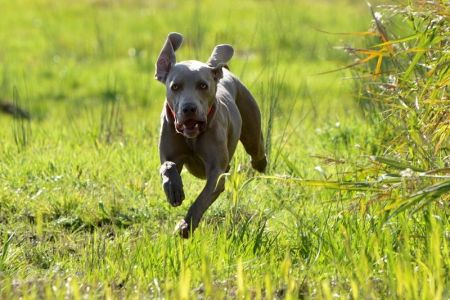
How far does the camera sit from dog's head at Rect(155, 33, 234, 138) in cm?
643

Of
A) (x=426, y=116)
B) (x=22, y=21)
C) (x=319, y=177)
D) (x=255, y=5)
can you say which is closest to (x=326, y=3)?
(x=255, y=5)

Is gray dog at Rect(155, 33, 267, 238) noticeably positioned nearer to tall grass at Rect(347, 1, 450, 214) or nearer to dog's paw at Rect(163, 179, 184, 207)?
dog's paw at Rect(163, 179, 184, 207)

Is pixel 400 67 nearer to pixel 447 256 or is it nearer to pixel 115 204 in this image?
pixel 115 204

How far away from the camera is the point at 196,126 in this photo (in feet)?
21.2

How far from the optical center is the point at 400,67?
761cm

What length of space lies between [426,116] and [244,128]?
6.09ft

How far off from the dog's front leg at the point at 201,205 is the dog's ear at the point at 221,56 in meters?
0.78

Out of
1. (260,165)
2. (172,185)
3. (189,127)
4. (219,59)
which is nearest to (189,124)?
(189,127)

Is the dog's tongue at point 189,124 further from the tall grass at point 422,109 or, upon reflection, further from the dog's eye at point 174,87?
the tall grass at point 422,109

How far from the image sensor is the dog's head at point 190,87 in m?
6.43

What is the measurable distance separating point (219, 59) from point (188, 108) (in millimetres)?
836

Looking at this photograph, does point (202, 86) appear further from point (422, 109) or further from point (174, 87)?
point (422, 109)

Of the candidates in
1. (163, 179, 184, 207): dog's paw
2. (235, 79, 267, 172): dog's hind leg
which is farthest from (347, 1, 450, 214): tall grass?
(235, 79, 267, 172): dog's hind leg

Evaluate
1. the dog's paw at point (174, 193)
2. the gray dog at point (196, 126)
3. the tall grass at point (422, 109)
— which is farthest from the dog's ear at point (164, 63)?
the tall grass at point (422, 109)
